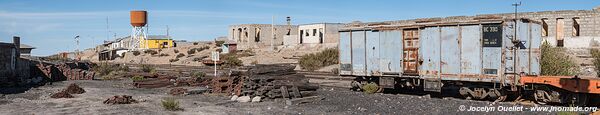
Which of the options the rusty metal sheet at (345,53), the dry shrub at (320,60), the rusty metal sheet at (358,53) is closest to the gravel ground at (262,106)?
the rusty metal sheet at (358,53)

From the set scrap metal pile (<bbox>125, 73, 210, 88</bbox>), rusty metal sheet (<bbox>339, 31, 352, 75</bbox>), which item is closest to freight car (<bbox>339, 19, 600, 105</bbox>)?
rusty metal sheet (<bbox>339, 31, 352, 75</bbox>)

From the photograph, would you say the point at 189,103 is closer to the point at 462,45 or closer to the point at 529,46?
the point at 462,45

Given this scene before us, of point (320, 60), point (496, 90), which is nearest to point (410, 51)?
point (496, 90)

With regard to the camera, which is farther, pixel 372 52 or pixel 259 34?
pixel 259 34

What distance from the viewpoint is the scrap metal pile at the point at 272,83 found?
1587 centimetres

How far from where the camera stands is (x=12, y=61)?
1033 inches

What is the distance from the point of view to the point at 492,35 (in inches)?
575

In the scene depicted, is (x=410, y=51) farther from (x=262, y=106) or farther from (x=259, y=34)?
(x=259, y=34)

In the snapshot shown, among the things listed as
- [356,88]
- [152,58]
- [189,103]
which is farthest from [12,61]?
[152,58]

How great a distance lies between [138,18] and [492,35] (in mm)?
70200

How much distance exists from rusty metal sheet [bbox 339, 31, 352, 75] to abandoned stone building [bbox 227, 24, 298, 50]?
141 feet

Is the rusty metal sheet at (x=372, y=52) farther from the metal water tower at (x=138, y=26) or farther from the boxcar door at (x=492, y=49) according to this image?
the metal water tower at (x=138, y=26)

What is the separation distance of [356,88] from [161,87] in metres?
8.90

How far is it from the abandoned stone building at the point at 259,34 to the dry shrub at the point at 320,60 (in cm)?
2599
